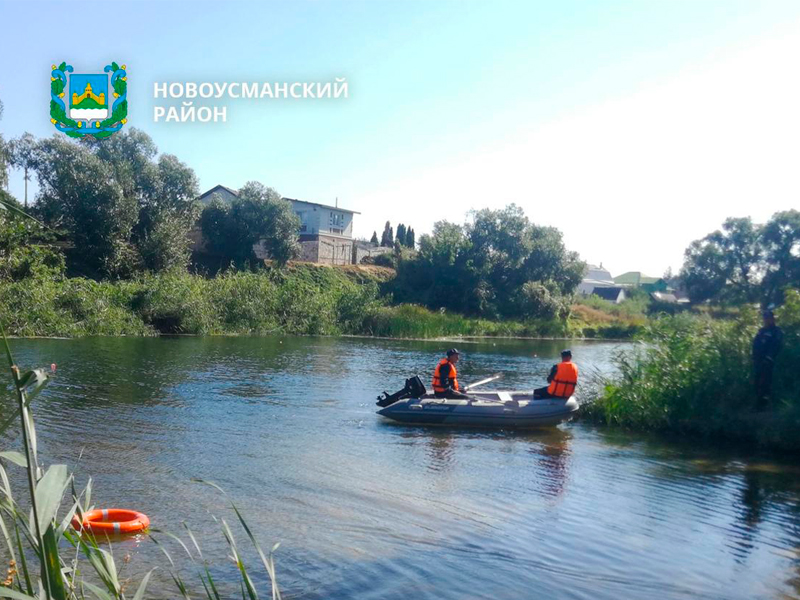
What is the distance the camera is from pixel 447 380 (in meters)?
13.9

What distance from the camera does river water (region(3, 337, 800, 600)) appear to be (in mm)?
6551

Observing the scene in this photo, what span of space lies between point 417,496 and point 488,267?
130 ft

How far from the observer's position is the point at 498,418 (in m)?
13.4

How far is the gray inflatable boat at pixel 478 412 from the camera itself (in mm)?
13344

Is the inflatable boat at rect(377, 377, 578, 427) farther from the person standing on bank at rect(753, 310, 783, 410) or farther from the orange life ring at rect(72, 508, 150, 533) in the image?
the orange life ring at rect(72, 508, 150, 533)

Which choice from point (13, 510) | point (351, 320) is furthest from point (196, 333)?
point (13, 510)

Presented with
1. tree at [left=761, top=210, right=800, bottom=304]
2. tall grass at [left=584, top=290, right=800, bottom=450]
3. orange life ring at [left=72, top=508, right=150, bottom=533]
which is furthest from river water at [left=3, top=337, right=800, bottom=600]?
tree at [left=761, top=210, right=800, bottom=304]

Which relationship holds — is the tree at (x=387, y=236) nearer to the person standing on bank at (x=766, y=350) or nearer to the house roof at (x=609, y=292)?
the house roof at (x=609, y=292)

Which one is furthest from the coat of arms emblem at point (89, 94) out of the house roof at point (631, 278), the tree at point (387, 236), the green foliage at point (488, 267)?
the house roof at point (631, 278)

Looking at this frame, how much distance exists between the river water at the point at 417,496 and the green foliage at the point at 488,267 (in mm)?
31156

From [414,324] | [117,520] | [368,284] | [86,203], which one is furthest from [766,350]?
[86,203]

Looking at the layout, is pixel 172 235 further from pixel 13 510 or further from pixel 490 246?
pixel 13 510

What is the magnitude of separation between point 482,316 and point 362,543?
3934 cm

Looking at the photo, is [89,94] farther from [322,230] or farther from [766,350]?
[322,230]
